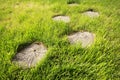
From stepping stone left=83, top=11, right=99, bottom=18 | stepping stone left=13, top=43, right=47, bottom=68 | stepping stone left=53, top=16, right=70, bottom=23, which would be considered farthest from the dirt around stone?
stepping stone left=13, top=43, right=47, bottom=68

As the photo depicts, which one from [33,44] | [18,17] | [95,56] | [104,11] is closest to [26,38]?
[33,44]

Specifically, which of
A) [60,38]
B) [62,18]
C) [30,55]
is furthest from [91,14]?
[30,55]

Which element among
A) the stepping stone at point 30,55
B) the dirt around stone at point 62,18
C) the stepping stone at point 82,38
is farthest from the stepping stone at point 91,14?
the stepping stone at point 30,55

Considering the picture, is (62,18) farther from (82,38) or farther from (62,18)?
(82,38)

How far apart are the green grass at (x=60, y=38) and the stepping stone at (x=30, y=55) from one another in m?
0.07

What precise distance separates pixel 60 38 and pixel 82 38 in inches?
12.5

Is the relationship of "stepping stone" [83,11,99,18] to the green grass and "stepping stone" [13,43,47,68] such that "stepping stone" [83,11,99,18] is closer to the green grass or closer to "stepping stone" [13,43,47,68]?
the green grass

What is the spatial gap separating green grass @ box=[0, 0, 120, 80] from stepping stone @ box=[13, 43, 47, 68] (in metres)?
0.07

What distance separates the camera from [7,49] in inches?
94.0

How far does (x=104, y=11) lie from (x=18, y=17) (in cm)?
148

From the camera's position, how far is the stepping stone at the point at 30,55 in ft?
7.41

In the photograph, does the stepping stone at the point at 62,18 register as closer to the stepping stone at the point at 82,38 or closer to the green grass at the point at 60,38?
the green grass at the point at 60,38

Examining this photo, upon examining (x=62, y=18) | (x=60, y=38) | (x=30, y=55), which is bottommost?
(x=30, y=55)

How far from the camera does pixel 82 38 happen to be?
2.72m
